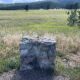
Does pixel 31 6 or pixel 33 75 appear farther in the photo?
pixel 31 6

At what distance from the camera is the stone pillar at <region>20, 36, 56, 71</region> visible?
1009 cm

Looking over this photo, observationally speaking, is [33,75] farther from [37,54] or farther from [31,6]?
[31,6]

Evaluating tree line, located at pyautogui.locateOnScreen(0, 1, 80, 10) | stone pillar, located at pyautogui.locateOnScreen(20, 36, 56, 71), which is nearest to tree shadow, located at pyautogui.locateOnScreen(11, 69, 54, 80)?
stone pillar, located at pyautogui.locateOnScreen(20, 36, 56, 71)

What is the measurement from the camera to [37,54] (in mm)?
10156

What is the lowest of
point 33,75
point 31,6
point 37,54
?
point 33,75

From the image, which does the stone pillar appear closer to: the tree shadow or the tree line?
the tree shadow

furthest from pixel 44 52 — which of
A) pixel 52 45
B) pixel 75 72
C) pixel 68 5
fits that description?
pixel 68 5

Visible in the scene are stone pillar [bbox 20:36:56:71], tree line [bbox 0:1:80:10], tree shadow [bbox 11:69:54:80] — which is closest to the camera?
tree shadow [bbox 11:69:54:80]

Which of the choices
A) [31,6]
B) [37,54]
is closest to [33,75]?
[37,54]

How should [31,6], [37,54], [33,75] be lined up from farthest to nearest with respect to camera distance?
[31,6] → [37,54] → [33,75]

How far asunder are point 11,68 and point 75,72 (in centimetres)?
181

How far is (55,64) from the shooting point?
10.4 metres

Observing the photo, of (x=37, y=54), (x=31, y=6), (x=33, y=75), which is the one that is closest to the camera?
(x=33, y=75)

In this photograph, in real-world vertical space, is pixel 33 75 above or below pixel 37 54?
below
